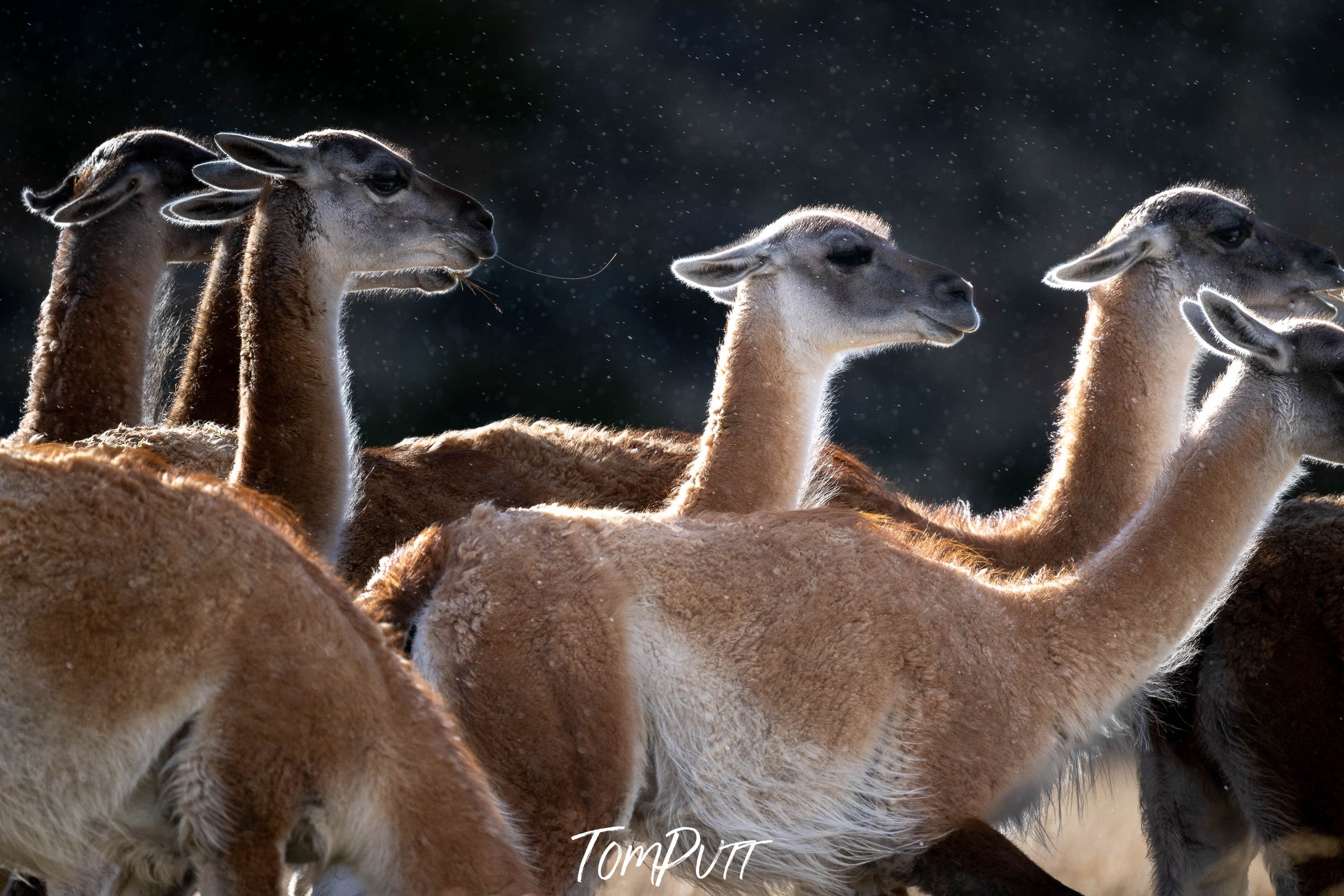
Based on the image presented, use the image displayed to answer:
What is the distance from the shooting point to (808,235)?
466cm

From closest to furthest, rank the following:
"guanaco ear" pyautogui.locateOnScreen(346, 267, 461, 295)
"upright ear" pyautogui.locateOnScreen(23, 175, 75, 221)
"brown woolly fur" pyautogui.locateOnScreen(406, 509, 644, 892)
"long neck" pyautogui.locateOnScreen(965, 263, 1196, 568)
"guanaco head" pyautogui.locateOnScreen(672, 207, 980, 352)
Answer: "brown woolly fur" pyautogui.locateOnScreen(406, 509, 644, 892) < "long neck" pyautogui.locateOnScreen(965, 263, 1196, 568) < "guanaco head" pyautogui.locateOnScreen(672, 207, 980, 352) < "guanaco ear" pyautogui.locateOnScreen(346, 267, 461, 295) < "upright ear" pyautogui.locateOnScreen(23, 175, 75, 221)

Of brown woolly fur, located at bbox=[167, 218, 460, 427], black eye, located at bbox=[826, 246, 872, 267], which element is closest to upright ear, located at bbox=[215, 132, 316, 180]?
brown woolly fur, located at bbox=[167, 218, 460, 427]

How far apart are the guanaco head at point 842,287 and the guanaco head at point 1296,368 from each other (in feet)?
3.35

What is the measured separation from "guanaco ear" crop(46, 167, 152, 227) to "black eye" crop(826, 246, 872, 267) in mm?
2427

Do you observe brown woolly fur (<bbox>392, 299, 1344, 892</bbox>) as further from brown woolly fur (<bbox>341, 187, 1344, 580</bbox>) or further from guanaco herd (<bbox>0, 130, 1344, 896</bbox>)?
brown woolly fur (<bbox>341, 187, 1344, 580</bbox>)

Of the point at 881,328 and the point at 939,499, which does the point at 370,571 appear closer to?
the point at 881,328

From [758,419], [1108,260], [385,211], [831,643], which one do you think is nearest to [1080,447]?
[1108,260]

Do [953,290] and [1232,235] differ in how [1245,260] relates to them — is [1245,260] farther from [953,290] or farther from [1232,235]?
[953,290]

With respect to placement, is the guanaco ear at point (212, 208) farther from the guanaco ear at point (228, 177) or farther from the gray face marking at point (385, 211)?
the gray face marking at point (385, 211)

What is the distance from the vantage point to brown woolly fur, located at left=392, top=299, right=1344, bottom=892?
2.92m

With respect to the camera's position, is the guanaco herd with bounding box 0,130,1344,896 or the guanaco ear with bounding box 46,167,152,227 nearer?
the guanaco herd with bounding box 0,130,1344,896

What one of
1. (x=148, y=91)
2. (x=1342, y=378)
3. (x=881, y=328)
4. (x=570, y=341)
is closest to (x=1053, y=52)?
(x=570, y=341)

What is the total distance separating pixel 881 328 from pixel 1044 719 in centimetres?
164

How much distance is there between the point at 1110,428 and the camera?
14.8ft
